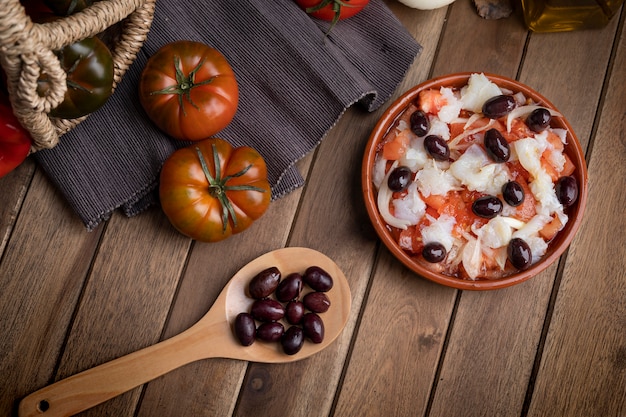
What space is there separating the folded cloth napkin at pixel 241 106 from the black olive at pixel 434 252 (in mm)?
268

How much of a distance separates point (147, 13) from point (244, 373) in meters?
0.65

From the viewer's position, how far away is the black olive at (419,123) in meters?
1.13

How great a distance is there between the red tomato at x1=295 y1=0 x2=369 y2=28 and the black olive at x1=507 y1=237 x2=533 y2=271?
504 mm

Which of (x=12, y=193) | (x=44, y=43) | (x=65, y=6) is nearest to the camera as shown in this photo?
(x=44, y=43)

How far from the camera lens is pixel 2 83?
1.04m

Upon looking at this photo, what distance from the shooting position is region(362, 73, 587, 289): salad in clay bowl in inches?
43.9

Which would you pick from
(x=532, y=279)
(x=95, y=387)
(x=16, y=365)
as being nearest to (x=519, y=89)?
(x=532, y=279)

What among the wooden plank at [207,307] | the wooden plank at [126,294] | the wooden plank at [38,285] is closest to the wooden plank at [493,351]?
the wooden plank at [207,307]

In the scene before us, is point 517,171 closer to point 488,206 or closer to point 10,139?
point 488,206

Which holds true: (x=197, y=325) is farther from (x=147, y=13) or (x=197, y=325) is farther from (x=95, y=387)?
(x=147, y=13)

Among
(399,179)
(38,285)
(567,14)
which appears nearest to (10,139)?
(38,285)

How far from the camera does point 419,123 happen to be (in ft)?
3.72

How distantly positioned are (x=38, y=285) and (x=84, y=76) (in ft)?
1.38

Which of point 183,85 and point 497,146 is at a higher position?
point 183,85
